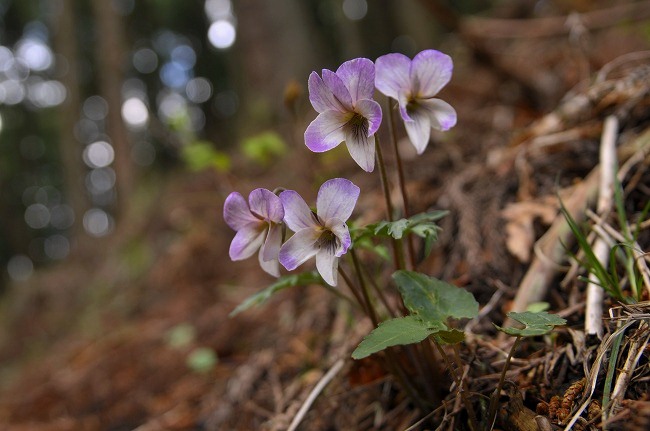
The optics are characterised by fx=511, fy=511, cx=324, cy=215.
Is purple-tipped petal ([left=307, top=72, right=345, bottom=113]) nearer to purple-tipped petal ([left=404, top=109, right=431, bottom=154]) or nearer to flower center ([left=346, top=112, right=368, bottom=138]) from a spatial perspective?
flower center ([left=346, top=112, right=368, bottom=138])

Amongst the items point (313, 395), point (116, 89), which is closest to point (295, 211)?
point (313, 395)

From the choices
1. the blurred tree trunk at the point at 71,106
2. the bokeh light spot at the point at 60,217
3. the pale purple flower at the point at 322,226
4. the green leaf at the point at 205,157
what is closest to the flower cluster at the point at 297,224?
the pale purple flower at the point at 322,226

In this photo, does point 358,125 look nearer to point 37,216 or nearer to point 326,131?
point 326,131

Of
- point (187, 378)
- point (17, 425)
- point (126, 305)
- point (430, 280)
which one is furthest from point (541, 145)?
point (126, 305)

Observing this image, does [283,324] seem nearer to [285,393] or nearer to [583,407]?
[285,393]

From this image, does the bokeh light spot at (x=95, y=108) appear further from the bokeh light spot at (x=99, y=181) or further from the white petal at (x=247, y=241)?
the white petal at (x=247, y=241)

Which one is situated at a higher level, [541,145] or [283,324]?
[541,145]
